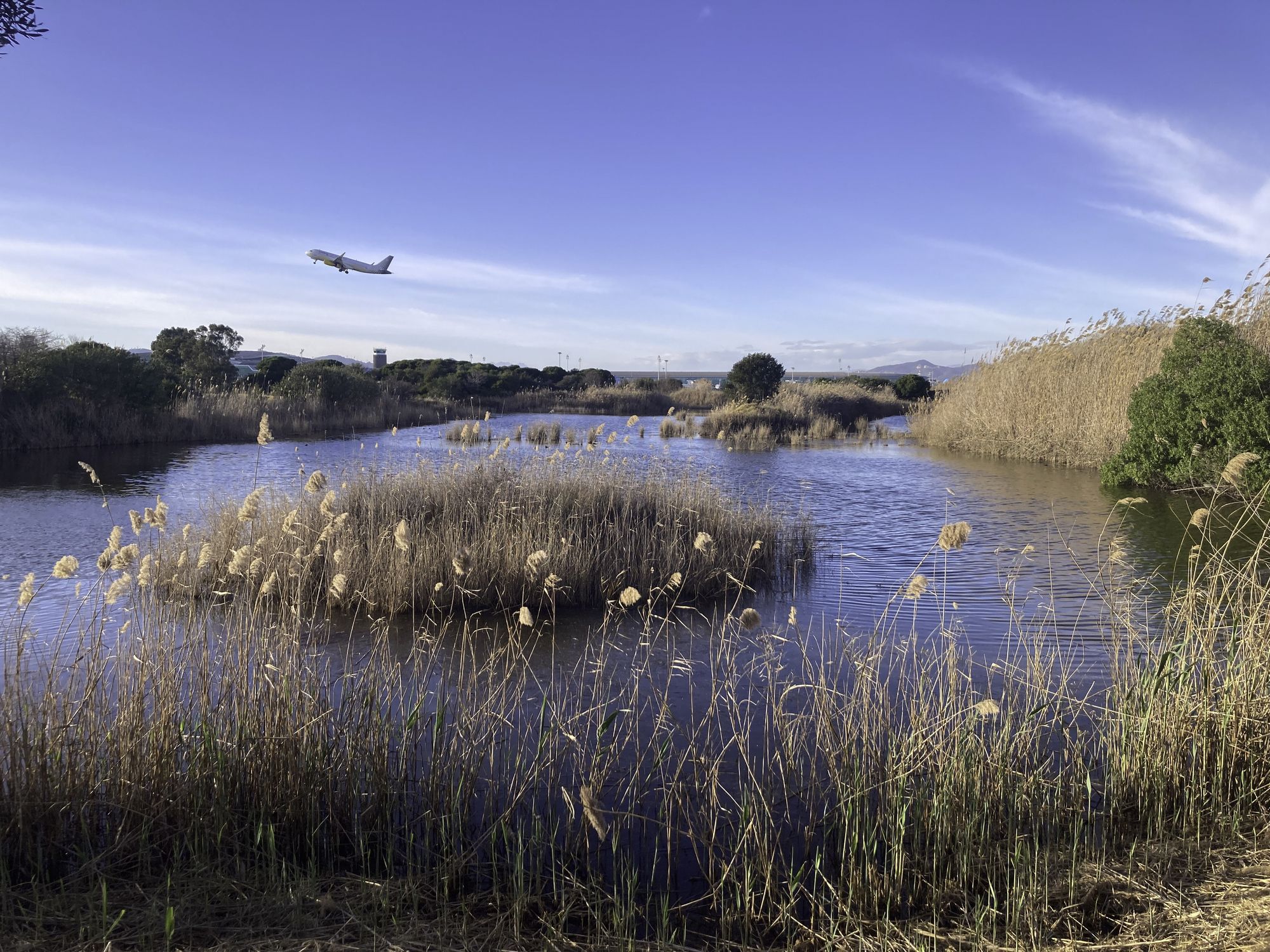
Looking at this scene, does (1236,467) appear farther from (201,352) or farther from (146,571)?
(201,352)

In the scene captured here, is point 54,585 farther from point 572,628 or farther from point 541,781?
point 541,781

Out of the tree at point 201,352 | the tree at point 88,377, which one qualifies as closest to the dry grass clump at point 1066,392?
the tree at point 88,377

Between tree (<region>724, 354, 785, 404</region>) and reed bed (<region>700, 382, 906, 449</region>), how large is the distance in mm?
586

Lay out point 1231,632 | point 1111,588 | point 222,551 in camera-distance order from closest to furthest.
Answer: point 1231,632, point 1111,588, point 222,551

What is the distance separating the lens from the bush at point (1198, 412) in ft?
42.7

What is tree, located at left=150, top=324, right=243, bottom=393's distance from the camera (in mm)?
35812

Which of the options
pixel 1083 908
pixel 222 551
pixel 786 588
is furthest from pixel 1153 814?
pixel 222 551

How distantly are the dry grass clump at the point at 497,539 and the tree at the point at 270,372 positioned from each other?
26.1m

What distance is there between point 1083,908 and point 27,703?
3851mm

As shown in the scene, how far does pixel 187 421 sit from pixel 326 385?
7870 mm

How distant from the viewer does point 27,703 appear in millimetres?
3395

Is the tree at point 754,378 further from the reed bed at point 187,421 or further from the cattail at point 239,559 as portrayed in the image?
the cattail at point 239,559

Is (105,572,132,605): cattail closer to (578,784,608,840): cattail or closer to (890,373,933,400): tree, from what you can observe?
(578,784,608,840): cattail

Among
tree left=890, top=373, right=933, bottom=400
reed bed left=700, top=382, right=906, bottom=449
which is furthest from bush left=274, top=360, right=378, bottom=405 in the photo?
tree left=890, top=373, right=933, bottom=400
